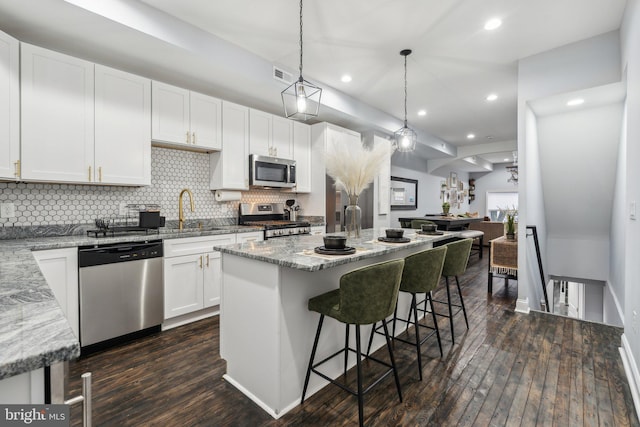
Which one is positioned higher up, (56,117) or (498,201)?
(56,117)

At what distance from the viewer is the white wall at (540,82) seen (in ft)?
9.98

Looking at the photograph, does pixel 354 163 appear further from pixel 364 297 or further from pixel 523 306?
pixel 523 306

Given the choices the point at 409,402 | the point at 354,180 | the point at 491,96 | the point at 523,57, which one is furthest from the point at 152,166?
the point at 491,96

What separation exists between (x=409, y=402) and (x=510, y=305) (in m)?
2.54

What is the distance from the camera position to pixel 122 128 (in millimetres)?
2904

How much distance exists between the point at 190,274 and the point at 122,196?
1079 millimetres

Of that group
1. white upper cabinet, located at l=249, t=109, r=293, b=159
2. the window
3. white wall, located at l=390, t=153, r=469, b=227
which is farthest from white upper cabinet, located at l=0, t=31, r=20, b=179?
the window

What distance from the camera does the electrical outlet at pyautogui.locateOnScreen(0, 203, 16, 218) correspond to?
2.55 meters

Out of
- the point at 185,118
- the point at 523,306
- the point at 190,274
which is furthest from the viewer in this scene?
the point at 523,306

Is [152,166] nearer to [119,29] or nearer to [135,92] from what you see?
[135,92]

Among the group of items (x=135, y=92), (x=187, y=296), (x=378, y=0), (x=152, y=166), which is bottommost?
(x=187, y=296)

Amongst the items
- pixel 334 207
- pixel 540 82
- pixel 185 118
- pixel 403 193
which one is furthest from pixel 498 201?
pixel 185 118

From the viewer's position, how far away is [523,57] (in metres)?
3.45

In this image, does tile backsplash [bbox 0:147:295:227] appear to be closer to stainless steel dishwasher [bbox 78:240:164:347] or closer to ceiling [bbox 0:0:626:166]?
stainless steel dishwasher [bbox 78:240:164:347]
